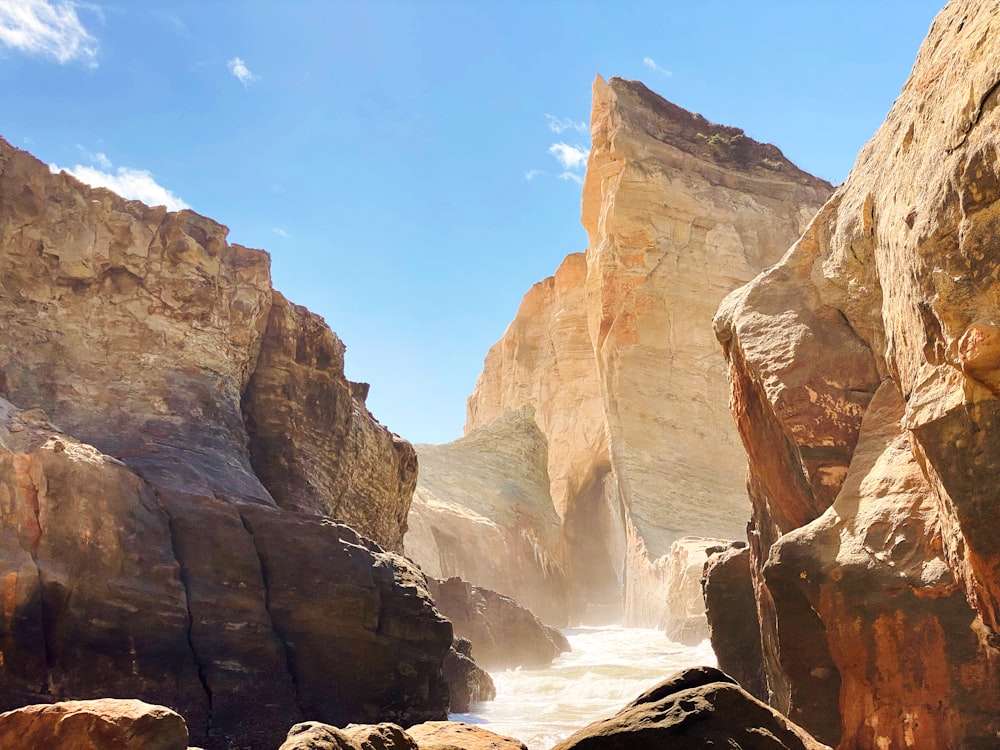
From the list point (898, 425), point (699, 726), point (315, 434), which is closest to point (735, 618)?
point (898, 425)

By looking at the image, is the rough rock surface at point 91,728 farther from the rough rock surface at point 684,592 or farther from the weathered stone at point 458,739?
the rough rock surface at point 684,592

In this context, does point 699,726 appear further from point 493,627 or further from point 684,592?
point 684,592

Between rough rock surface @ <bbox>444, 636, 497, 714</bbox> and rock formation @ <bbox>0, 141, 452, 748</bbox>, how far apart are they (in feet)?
6.68

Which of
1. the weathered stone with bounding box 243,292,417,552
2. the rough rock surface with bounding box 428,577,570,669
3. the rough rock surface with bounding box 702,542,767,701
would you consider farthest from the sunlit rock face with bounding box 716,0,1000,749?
the rough rock surface with bounding box 428,577,570,669

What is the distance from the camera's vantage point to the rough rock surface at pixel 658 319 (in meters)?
28.7

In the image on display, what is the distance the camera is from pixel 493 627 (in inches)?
623

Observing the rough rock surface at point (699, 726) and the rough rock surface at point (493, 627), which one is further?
the rough rock surface at point (493, 627)

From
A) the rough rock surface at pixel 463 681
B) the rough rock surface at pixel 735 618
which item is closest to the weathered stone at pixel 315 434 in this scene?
the rough rock surface at pixel 463 681

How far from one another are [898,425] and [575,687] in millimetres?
7753

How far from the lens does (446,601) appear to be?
49.0 ft

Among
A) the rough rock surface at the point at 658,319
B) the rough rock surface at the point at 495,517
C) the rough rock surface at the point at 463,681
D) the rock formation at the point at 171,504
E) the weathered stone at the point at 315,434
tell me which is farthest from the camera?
the rough rock surface at the point at 658,319

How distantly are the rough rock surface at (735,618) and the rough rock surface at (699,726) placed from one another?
4.36m

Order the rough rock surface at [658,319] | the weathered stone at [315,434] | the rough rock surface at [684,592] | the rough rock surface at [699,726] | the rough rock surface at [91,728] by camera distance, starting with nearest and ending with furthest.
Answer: the rough rock surface at [699,726] < the rough rock surface at [91,728] < the weathered stone at [315,434] < the rough rock surface at [684,592] < the rough rock surface at [658,319]

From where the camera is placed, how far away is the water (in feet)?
29.6
